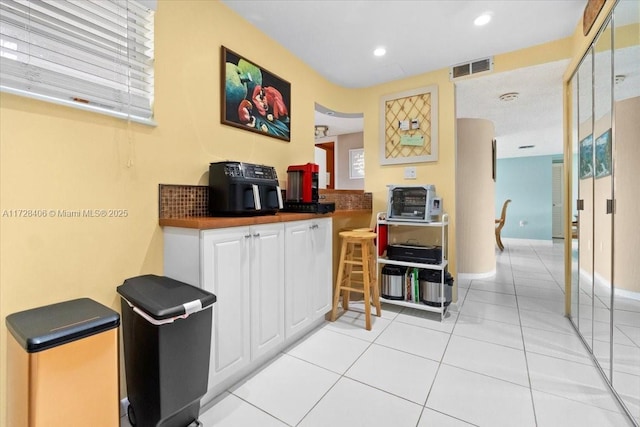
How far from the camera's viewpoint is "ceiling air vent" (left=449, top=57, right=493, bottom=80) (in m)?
2.83

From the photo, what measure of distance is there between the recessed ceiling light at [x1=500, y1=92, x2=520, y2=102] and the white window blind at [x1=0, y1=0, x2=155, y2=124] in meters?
3.71

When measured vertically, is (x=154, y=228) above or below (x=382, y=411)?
above

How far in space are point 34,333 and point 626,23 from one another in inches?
121

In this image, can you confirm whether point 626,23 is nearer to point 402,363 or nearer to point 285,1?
point 285,1

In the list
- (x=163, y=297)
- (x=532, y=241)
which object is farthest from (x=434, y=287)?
(x=532, y=241)

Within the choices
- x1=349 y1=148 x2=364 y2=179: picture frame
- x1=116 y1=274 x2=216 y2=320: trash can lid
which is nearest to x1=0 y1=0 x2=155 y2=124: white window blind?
x1=116 y1=274 x2=216 y2=320: trash can lid

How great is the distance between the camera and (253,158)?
89.8 inches

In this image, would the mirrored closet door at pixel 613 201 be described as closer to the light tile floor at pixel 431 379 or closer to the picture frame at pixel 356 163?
the light tile floor at pixel 431 379

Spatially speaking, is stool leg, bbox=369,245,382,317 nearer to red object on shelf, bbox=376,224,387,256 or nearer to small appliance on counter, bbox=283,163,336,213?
red object on shelf, bbox=376,224,387,256

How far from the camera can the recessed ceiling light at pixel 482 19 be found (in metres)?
2.19

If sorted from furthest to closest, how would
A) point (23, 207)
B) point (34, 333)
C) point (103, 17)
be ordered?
point (103, 17), point (23, 207), point (34, 333)

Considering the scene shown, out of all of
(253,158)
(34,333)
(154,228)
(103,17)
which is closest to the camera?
(34,333)

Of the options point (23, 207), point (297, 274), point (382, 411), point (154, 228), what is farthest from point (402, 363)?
point (23, 207)

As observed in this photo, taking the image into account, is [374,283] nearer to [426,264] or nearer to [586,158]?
[426,264]
